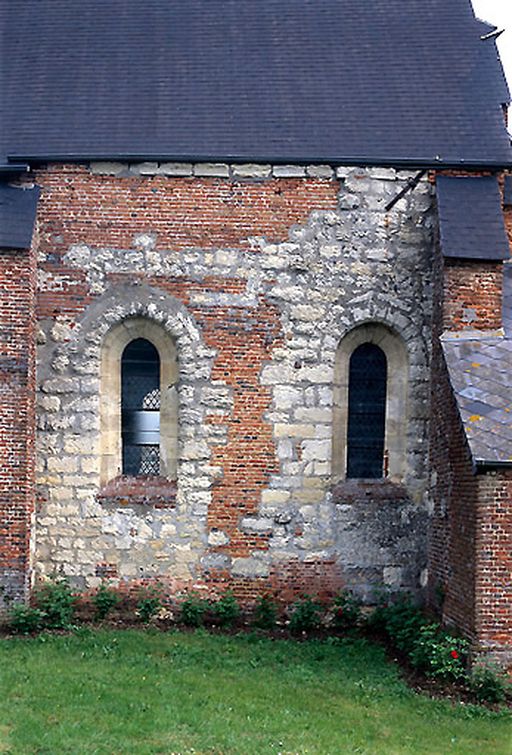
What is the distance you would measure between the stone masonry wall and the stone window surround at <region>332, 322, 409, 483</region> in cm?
20

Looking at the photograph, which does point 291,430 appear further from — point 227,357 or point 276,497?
point 227,357

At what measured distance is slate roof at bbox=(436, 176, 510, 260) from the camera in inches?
444

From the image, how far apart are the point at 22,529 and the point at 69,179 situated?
14.1 feet

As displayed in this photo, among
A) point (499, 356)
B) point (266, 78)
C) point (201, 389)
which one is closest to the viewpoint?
point (499, 356)

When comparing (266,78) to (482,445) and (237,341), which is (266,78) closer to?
(237,341)

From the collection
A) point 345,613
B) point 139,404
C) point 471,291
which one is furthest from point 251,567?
point 471,291

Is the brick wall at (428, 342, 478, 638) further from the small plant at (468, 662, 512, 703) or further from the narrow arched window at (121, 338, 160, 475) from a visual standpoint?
the narrow arched window at (121, 338, 160, 475)

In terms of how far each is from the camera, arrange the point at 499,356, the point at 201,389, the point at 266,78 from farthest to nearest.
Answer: the point at 266,78
the point at 201,389
the point at 499,356

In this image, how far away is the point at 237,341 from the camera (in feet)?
39.4

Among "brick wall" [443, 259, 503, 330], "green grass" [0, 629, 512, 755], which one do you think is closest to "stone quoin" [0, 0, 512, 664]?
"brick wall" [443, 259, 503, 330]

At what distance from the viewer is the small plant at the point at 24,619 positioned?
36.9 feet

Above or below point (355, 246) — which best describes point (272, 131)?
above

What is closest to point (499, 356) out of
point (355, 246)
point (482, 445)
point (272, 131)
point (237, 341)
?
point (482, 445)

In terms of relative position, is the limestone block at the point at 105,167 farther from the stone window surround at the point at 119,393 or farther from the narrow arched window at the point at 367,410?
the narrow arched window at the point at 367,410
